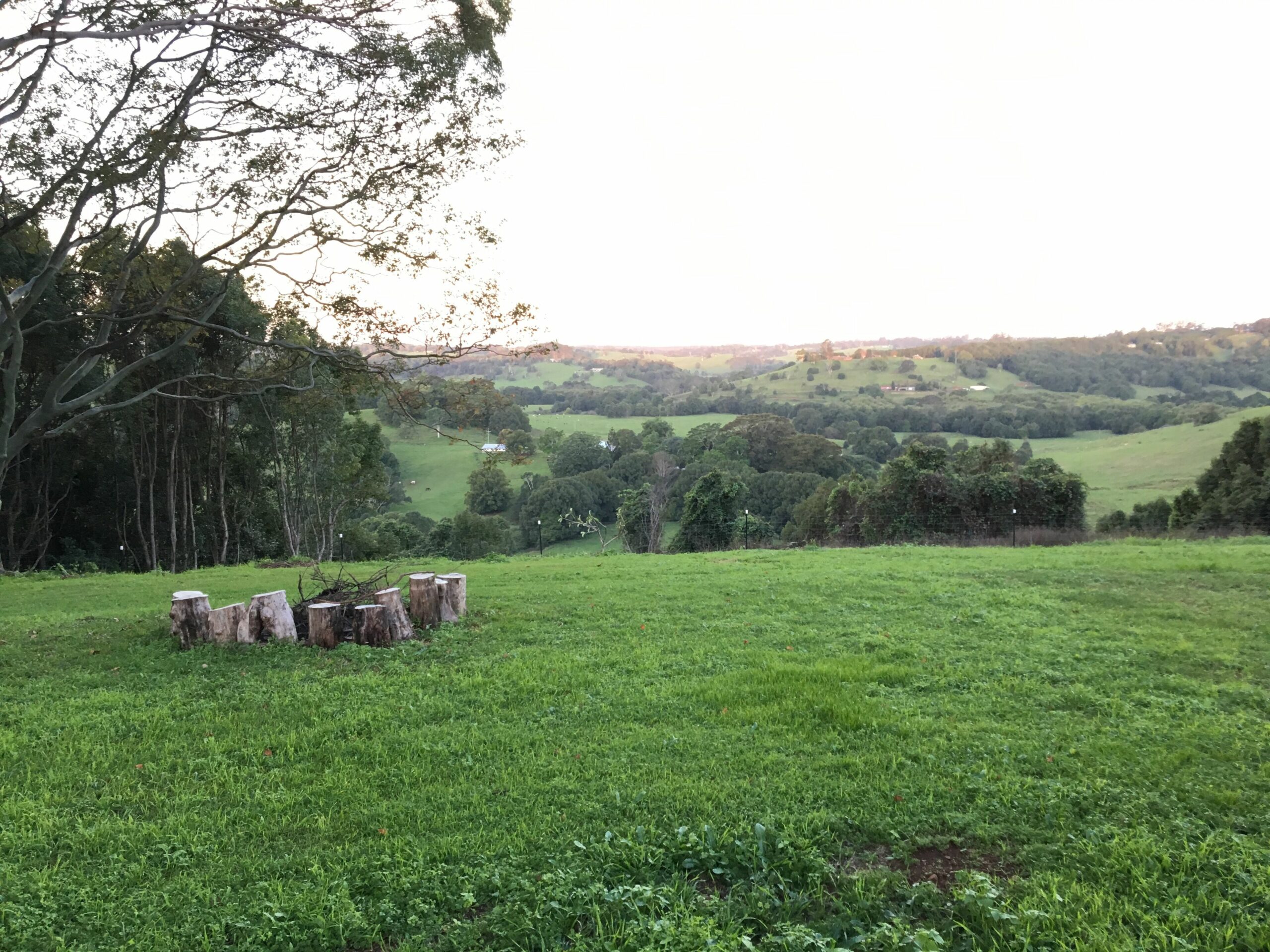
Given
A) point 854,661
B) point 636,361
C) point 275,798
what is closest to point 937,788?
point 854,661

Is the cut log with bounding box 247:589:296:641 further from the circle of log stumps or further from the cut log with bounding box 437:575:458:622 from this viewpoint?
the cut log with bounding box 437:575:458:622

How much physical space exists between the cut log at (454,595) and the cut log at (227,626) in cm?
207

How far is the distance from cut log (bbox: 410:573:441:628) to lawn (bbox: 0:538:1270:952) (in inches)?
21.6

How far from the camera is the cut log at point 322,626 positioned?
295 inches

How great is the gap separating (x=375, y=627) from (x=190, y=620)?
1937mm

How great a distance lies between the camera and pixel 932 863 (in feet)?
11.6

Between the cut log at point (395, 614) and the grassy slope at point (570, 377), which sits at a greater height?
the grassy slope at point (570, 377)

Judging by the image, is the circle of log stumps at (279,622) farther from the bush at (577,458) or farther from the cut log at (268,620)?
the bush at (577,458)

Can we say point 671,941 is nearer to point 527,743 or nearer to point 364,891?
point 364,891

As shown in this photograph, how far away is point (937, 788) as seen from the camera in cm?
417

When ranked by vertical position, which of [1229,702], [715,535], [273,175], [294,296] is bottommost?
[715,535]

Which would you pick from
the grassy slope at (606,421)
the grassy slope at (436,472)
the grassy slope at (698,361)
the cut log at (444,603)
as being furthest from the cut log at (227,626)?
the grassy slope at (698,361)

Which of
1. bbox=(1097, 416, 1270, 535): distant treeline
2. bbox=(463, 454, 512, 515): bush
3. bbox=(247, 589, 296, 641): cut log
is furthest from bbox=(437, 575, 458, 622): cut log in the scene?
bbox=(463, 454, 512, 515): bush

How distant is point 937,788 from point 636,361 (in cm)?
10111
